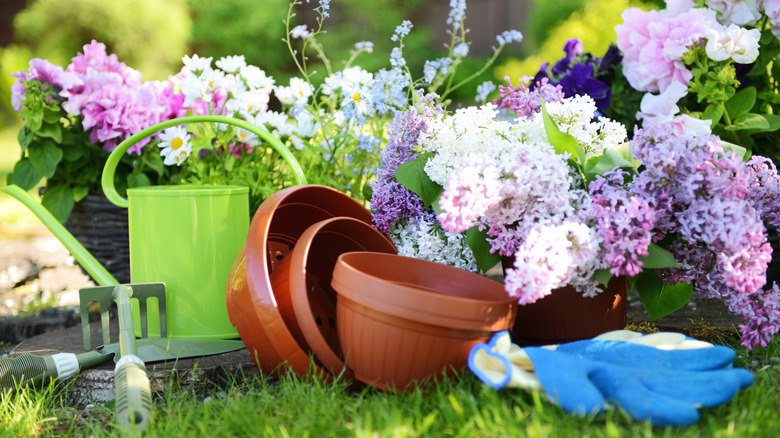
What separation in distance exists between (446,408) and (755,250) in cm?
47

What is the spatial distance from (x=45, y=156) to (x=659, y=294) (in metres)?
1.40

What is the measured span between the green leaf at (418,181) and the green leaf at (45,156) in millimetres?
919

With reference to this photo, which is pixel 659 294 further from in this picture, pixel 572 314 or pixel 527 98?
pixel 527 98

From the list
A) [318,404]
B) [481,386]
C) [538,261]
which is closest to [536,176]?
[538,261]

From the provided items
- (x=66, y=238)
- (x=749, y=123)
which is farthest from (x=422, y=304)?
(x=749, y=123)

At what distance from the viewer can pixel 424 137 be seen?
49.5 inches

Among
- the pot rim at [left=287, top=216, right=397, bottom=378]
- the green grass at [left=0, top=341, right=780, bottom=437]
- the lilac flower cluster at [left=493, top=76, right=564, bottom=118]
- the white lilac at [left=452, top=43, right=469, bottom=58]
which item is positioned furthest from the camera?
the white lilac at [left=452, top=43, right=469, bottom=58]

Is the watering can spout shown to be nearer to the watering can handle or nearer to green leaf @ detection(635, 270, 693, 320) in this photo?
the watering can handle

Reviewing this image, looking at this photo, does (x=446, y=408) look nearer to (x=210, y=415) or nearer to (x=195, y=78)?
(x=210, y=415)

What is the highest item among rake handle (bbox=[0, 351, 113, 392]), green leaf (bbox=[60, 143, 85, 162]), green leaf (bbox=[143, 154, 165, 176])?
green leaf (bbox=[60, 143, 85, 162])

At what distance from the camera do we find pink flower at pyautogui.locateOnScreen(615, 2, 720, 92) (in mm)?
1387

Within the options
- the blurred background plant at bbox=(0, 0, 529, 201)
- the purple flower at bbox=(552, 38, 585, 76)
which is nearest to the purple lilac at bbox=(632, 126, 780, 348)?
the purple flower at bbox=(552, 38, 585, 76)

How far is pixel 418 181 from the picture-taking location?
121 cm

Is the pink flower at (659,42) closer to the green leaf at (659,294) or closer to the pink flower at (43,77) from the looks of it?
the green leaf at (659,294)
